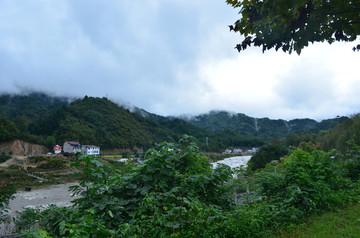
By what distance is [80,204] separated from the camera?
3.15 m

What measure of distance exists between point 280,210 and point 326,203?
3.38 feet

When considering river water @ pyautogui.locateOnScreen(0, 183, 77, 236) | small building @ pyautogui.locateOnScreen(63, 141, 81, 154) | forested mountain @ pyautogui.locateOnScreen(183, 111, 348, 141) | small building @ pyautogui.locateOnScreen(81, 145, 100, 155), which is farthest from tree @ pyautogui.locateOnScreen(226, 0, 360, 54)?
forested mountain @ pyautogui.locateOnScreen(183, 111, 348, 141)

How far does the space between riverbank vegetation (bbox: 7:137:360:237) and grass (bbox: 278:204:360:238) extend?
0.50ft

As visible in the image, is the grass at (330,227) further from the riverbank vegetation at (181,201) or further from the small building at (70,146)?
the small building at (70,146)

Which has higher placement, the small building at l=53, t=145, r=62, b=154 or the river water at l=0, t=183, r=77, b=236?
the small building at l=53, t=145, r=62, b=154

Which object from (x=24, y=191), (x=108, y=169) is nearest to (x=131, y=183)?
(x=108, y=169)

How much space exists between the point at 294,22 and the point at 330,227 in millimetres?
2628

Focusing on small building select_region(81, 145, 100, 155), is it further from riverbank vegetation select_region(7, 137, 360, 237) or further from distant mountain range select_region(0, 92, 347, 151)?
riverbank vegetation select_region(7, 137, 360, 237)

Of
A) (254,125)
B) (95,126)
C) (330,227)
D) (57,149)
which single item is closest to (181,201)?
(330,227)

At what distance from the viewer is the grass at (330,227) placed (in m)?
2.93

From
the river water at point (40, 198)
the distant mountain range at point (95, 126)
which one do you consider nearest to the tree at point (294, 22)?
the river water at point (40, 198)

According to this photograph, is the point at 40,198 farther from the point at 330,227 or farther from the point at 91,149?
the point at 91,149

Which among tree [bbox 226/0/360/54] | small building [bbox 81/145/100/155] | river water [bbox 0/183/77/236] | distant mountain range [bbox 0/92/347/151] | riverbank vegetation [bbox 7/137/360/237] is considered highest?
distant mountain range [bbox 0/92/347/151]

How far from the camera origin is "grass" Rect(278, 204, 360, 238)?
9.60ft
